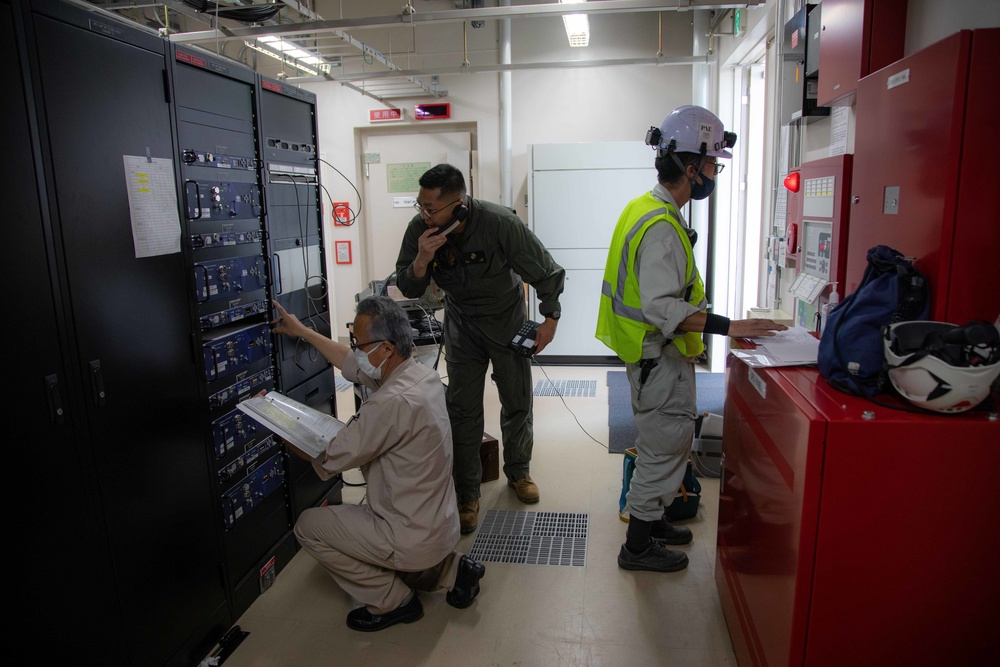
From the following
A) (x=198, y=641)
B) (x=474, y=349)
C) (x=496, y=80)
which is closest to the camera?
(x=198, y=641)

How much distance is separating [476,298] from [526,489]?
1.00 metres

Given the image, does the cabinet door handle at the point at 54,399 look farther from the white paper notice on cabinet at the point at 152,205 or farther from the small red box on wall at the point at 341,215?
the small red box on wall at the point at 341,215

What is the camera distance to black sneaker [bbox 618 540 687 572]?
8.61ft

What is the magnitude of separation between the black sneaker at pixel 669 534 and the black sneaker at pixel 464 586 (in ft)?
2.72

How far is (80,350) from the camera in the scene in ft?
5.56

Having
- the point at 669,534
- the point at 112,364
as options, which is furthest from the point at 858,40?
the point at 112,364

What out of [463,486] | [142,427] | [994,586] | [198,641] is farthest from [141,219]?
[994,586]

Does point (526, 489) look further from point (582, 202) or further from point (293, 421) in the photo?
point (582, 202)

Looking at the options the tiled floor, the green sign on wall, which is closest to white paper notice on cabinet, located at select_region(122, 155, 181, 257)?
the tiled floor

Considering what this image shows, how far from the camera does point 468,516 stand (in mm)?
3041

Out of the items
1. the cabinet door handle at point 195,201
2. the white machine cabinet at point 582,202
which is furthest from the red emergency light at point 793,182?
the white machine cabinet at point 582,202

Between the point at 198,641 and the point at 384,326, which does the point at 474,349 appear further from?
the point at 198,641

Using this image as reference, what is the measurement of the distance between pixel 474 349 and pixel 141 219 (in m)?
1.54

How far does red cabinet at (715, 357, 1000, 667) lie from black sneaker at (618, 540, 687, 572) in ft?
3.33
